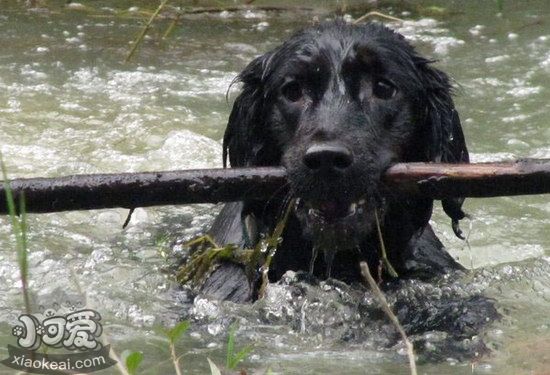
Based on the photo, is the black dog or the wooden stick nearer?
the wooden stick

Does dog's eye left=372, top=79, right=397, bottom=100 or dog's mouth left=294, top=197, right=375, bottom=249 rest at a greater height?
dog's eye left=372, top=79, right=397, bottom=100

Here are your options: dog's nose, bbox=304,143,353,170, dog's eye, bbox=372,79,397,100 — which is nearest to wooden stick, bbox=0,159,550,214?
dog's nose, bbox=304,143,353,170

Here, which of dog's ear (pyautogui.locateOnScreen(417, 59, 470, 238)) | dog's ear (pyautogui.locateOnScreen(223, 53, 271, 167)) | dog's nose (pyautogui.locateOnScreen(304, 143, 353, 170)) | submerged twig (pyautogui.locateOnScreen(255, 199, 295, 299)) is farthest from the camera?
dog's ear (pyautogui.locateOnScreen(223, 53, 271, 167))

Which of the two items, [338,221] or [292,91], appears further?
[292,91]

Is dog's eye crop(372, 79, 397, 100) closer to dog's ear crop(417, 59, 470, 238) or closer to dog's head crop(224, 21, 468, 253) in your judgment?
dog's head crop(224, 21, 468, 253)

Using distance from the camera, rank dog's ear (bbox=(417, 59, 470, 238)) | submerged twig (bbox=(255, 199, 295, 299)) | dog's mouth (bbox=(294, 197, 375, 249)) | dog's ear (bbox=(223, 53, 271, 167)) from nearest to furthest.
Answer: dog's mouth (bbox=(294, 197, 375, 249)), submerged twig (bbox=(255, 199, 295, 299)), dog's ear (bbox=(417, 59, 470, 238)), dog's ear (bbox=(223, 53, 271, 167))

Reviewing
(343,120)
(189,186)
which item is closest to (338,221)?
(343,120)

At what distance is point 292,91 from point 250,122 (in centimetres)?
32

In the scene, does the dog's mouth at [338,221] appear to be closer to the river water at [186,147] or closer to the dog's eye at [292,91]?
the river water at [186,147]

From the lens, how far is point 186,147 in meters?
7.37

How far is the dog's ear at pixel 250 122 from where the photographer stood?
500 cm

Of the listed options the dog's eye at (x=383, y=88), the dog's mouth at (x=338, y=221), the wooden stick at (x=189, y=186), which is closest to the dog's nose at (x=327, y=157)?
the dog's mouth at (x=338, y=221)

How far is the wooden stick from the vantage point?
12.4ft

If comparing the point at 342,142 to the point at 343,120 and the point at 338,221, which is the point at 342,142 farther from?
the point at 338,221
